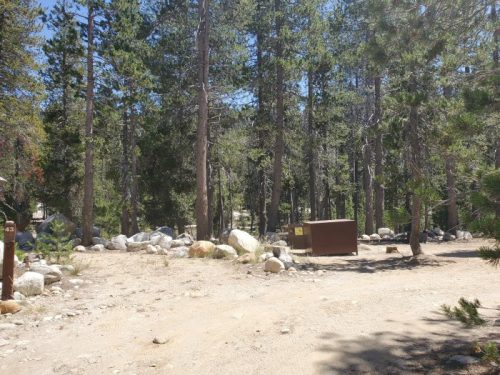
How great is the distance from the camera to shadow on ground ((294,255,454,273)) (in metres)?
11.0

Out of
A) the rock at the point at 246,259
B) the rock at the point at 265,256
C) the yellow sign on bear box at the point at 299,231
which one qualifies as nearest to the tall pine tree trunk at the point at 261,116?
the yellow sign on bear box at the point at 299,231

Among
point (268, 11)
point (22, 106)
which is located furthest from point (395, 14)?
point (22, 106)

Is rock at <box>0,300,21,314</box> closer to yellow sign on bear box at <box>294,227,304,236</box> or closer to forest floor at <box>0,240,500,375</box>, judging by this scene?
forest floor at <box>0,240,500,375</box>

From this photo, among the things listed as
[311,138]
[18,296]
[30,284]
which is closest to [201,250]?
[30,284]

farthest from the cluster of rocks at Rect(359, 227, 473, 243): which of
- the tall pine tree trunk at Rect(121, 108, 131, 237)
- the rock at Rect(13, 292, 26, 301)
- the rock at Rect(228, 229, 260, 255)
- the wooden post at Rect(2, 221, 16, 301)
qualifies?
the wooden post at Rect(2, 221, 16, 301)

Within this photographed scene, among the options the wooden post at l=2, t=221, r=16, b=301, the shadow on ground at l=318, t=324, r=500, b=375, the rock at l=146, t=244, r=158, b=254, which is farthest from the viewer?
the rock at l=146, t=244, r=158, b=254

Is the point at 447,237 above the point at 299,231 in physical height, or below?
below

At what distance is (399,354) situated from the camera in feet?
14.8

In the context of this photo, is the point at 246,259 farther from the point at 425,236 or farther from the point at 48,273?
the point at 425,236

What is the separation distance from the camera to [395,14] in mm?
7422

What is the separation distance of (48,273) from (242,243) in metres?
5.35

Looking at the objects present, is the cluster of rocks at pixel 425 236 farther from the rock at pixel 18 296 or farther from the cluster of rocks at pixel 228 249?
the rock at pixel 18 296

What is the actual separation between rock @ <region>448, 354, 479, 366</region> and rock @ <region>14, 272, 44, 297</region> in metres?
6.19

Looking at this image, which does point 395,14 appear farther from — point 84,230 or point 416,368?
point 84,230
